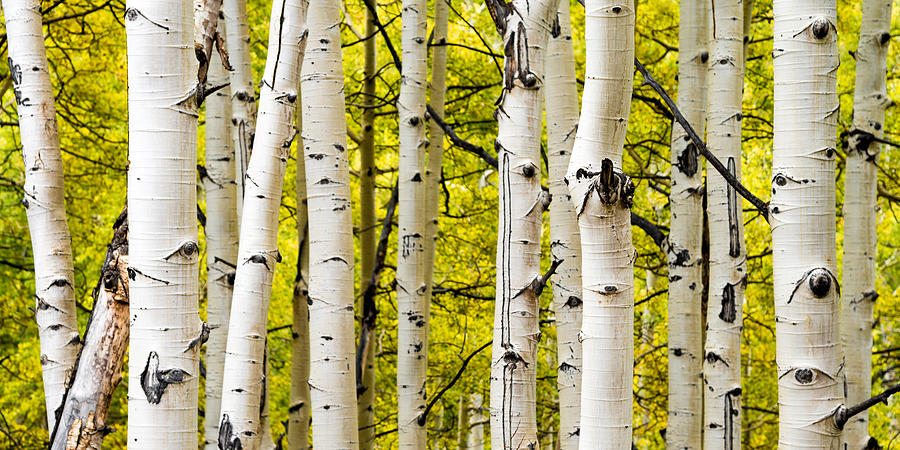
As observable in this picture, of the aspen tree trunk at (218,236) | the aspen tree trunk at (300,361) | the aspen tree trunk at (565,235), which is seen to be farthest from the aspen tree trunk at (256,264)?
the aspen tree trunk at (300,361)

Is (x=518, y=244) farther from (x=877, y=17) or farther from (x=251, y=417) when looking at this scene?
(x=877, y=17)

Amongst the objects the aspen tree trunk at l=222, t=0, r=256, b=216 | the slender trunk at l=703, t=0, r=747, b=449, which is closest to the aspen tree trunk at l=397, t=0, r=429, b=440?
the aspen tree trunk at l=222, t=0, r=256, b=216

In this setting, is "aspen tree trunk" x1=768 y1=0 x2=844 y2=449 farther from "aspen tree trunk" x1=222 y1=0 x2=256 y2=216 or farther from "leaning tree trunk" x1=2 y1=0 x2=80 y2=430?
"aspen tree trunk" x1=222 y1=0 x2=256 y2=216

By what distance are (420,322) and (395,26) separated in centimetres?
506

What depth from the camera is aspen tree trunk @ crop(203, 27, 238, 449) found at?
201 inches

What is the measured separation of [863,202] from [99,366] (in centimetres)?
493

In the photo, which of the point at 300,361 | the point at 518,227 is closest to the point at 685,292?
the point at 518,227

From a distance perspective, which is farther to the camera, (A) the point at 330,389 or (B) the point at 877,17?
(B) the point at 877,17

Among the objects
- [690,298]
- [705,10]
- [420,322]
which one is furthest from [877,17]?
[420,322]

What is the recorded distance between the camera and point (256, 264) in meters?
2.78

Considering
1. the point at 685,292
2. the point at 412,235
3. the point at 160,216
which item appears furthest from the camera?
the point at 412,235

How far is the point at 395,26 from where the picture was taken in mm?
9617

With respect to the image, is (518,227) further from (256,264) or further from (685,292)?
(685,292)

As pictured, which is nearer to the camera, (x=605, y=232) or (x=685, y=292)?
(x=605, y=232)
